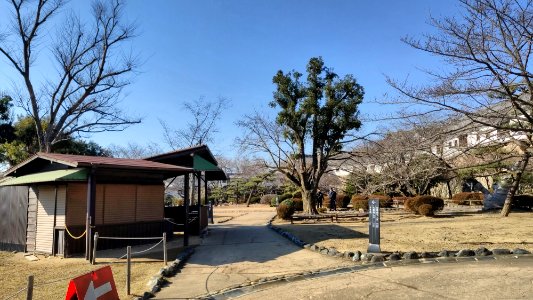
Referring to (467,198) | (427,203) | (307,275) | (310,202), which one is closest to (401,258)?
(307,275)

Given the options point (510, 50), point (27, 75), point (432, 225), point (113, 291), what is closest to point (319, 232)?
point (432, 225)

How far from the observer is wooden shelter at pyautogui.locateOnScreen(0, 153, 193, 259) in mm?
11656

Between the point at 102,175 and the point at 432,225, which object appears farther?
the point at 432,225

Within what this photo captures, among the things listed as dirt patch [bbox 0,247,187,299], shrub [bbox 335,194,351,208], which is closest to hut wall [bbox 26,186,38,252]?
dirt patch [bbox 0,247,187,299]

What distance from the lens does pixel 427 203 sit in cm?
2080

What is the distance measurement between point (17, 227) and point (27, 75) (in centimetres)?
1367

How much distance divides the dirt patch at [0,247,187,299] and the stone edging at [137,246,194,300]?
0.69ft

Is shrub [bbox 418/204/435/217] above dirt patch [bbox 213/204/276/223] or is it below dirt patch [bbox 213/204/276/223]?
above

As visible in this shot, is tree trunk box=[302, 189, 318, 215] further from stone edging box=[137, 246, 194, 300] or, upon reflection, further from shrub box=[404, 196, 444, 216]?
stone edging box=[137, 246, 194, 300]

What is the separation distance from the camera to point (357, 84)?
2412cm

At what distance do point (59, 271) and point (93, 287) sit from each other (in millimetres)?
4811

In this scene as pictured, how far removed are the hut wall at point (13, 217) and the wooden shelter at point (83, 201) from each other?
46 millimetres

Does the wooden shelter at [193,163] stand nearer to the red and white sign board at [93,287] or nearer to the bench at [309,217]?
the bench at [309,217]

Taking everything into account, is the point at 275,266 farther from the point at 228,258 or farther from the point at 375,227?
the point at 375,227
